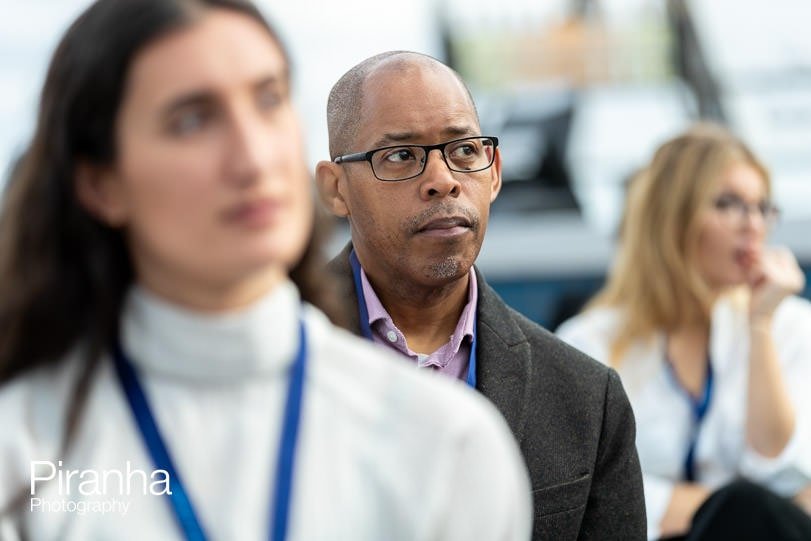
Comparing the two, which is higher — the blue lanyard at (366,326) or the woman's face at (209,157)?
the woman's face at (209,157)

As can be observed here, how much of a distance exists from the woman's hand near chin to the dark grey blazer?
1243 millimetres

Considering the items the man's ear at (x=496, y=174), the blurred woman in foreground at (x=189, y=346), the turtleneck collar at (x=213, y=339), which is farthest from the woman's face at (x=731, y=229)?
the turtleneck collar at (x=213, y=339)

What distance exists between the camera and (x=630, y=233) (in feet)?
11.3

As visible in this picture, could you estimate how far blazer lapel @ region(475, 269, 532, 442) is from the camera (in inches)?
78.1

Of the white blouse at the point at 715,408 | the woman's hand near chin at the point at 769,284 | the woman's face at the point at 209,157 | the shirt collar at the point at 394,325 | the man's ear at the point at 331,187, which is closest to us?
the woman's face at the point at 209,157

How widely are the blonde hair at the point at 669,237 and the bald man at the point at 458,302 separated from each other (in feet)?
3.70

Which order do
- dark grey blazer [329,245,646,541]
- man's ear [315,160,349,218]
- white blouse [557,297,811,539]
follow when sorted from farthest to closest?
1. white blouse [557,297,811,539]
2. man's ear [315,160,349,218]
3. dark grey blazer [329,245,646,541]

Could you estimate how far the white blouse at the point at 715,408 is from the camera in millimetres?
3006

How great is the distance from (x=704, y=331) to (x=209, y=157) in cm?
230

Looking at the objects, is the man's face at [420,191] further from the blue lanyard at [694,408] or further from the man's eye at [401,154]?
the blue lanyard at [694,408]

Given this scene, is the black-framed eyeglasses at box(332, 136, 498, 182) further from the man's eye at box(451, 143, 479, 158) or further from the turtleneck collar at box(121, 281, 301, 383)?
the turtleneck collar at box(121, 281, 301, 383)

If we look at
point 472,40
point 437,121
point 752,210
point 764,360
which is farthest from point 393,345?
point 472,40

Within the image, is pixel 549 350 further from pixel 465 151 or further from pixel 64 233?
pixel 64 233

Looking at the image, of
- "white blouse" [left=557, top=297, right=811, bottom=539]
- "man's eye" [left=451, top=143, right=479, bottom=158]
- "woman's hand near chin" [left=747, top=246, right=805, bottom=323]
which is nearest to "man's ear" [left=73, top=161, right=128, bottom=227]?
"man's eye" [left=451, top=143, right=479, bottom=158]
